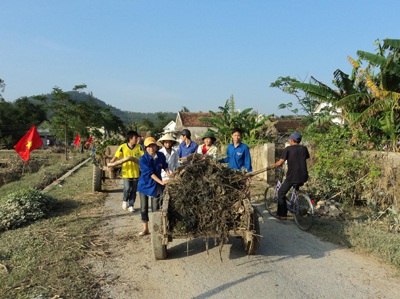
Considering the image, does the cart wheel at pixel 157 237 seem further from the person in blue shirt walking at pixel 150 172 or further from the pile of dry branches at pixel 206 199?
the person in blue shirt walking at pixel 150 172

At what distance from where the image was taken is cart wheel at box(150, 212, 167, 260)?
181 inches

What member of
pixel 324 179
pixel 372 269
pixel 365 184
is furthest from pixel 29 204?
pixel 365 184

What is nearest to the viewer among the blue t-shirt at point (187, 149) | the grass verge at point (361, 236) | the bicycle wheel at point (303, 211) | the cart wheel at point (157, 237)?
the cart wheel at point (157, 237)

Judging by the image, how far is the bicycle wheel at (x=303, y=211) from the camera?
6355 mm

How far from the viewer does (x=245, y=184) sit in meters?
4.89

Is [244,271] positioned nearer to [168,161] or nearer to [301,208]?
[168,161]

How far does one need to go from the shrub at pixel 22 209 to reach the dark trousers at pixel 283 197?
4953 millimetres

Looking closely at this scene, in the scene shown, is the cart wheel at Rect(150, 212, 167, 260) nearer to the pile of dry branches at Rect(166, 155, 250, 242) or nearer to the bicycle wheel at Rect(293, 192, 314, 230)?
the pile of dry branches at Rect(166, 155, 250, 242)

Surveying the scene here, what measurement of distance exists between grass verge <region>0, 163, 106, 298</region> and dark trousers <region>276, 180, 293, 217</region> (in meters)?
3.71

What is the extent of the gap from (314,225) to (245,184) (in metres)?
2.55

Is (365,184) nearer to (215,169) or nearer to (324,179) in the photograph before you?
(324,179)

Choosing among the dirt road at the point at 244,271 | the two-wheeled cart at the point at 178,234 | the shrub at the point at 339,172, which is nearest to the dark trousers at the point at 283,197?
the dirt road at the point at 244,271

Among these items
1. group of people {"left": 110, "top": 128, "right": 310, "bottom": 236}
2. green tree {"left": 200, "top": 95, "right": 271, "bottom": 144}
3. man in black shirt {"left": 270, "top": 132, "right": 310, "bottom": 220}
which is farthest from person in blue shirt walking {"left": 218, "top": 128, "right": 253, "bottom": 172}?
green tree {"left": 200, "top": 95, "right": 271, "bottom": 144}

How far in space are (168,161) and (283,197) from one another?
2456 millimetres
